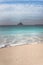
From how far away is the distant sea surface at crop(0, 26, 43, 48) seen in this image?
1373mm

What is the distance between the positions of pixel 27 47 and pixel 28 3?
0.48m

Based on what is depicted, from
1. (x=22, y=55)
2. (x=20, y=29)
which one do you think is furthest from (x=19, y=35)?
(x=22, y=55)

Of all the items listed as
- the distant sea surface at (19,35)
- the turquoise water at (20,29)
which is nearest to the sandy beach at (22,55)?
the distant sea surface at (19,35)

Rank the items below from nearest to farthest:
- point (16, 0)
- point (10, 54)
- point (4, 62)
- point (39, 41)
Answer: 1. point (4, 62)
2. point (10, 54)
3. point (16, 0)
4. point (39, 41)

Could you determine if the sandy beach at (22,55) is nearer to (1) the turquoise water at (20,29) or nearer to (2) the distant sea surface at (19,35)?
(2) the distant sea surface at (19,35)

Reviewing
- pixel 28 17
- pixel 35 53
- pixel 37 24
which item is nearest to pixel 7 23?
pixel 28 17

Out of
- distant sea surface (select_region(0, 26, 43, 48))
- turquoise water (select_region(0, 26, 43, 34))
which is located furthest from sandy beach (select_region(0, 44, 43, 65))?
turquoise water (select_region(0, 26, 43, 34))

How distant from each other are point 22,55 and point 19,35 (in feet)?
0.94

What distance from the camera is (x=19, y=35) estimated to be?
1.43 meters

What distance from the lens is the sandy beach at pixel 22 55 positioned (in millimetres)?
1114

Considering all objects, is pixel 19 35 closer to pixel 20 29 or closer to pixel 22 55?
pixel 20 29

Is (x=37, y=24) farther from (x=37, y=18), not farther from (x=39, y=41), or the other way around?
(x=39, y=41)

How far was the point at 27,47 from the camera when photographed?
1348 mm

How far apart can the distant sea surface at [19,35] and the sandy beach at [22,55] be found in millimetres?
69
